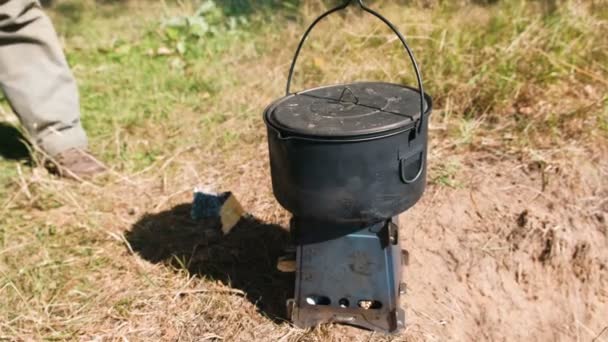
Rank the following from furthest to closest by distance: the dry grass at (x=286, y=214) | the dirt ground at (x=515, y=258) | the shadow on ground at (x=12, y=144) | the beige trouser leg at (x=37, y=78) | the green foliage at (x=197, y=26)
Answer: the green foliage at (x=197, y=26) → the shadow on ground at (x=12, y=144) → the beige trouser leg at (x=37, y=78) → the dirt ground at (x=515, y=258) → the dry grass at (x=286, y=214)

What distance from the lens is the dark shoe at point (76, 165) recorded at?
271 centimetres

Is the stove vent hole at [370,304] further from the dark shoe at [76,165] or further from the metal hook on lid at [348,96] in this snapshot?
the dark shoe at [76,165]

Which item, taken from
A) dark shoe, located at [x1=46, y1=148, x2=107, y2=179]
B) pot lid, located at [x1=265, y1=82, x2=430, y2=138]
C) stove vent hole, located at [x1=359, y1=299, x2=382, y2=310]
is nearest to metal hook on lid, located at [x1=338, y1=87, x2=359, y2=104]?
pot lid, located at [x1=265, y1=82, x2=430, y2=138]

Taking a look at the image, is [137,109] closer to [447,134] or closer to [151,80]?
[151,80]

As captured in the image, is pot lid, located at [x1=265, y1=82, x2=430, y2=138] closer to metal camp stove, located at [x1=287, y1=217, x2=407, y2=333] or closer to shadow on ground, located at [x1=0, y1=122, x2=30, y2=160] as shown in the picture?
metal camp stove, located at [x1=287, y1=217, x2=407, y2=333]

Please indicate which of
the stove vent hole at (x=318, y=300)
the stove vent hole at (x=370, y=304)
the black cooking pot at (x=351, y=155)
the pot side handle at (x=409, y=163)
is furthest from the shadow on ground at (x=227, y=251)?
the pot side handle at (x=409, y=163)

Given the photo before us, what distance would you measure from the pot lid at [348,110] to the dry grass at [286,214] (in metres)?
0.69

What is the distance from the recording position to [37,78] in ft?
8.43

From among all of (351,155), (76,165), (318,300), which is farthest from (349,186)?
(76,165)

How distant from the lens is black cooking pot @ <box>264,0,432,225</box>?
4.72ft

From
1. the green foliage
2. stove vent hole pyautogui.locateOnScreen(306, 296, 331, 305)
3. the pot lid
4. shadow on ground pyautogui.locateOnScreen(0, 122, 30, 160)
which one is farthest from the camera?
the green foliage

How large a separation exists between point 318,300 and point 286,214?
0.60 meters

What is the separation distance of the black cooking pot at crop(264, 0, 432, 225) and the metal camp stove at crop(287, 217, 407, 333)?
0.11 meters

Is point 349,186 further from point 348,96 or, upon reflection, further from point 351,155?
point 348,96
